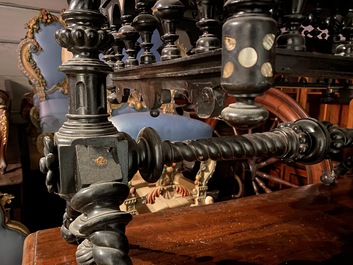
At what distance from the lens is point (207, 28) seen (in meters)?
0.50

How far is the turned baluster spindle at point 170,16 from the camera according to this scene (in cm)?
54

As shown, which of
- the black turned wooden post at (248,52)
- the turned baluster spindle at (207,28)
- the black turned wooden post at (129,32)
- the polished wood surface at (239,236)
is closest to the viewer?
the black turned wooden post at (248,52)

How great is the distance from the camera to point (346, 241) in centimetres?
71

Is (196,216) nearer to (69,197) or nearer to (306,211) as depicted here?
(306,211)

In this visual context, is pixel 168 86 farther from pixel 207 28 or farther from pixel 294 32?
pixel 294 32

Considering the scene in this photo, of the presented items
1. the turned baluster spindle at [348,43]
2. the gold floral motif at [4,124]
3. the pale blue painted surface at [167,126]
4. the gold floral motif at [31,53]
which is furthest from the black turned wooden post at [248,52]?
the gold floral motif at [31,53]

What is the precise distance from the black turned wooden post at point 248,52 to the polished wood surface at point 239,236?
410mm

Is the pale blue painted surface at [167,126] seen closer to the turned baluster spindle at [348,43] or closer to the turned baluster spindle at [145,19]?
the turned baluster spindle at [145,19]

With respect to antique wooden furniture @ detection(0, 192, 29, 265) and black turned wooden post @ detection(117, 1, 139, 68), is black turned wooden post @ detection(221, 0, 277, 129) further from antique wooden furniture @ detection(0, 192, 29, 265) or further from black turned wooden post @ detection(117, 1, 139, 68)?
antique wooden furniture @ detection(0, 192, 29, 265)

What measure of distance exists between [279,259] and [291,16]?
1.55 ft

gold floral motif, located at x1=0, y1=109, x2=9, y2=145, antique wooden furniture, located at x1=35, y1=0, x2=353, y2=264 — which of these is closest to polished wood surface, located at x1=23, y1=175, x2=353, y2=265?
antique wooden furniture, located at x1=35, y1=0, x2=353, y2=264

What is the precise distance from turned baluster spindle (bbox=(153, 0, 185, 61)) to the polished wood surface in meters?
0.41

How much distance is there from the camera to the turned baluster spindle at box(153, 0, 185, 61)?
540mm

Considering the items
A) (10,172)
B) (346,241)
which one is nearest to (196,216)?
(346,241)
